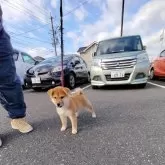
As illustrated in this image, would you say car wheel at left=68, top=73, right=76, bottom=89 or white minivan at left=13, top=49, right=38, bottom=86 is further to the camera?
white minivan at left=13, top=49, right=38, bottom=86

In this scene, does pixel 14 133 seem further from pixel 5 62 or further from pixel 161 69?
pixel 161 69

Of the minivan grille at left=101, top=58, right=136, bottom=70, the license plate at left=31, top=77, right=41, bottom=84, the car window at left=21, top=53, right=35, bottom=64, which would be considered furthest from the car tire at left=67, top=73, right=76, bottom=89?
the car window at left=21, top=53, right=35, bottom=64

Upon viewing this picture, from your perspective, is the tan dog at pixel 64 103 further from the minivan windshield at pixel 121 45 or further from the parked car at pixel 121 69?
the minivan windshield at pixel 121 45

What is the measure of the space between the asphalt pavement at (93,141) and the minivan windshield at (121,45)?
4.15 meters

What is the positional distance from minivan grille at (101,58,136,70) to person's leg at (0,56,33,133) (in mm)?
4238

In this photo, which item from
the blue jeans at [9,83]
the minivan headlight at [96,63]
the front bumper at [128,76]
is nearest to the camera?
the blue jeans at [9,83]

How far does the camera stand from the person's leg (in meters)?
2.83

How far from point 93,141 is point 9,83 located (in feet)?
3.99

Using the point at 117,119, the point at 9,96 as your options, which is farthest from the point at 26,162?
the point at 117,119

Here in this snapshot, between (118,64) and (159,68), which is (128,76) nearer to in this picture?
(118,64)

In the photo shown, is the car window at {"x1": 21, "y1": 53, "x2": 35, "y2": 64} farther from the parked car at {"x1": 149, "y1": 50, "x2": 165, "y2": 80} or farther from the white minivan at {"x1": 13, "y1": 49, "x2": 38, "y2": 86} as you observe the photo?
the parked car at {"x1": 149, "y1": 50, "x2": 165, "y2": 80}

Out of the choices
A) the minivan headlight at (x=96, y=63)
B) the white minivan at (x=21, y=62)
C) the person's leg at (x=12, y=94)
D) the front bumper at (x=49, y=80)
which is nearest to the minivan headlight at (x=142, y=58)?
the minivan headlight at (x=96, y=63)

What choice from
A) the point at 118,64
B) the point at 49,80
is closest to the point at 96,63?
the point at 118,64

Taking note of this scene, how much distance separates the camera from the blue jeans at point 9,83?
279 centimetres
